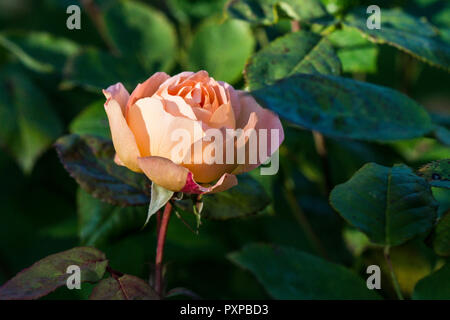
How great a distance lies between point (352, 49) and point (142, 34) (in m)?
0.36

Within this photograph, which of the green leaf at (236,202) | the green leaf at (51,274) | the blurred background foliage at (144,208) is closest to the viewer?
the green leaf at (51,274)

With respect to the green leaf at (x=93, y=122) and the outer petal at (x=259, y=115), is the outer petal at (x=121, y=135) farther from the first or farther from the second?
the green leaf at (x=93, y=122)

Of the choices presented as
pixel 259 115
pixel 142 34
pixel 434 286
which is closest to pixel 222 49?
pixel 142 34

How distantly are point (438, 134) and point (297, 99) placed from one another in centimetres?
19

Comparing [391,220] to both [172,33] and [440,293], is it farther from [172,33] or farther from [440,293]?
[172,33]

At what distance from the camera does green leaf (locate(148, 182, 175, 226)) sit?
478mm

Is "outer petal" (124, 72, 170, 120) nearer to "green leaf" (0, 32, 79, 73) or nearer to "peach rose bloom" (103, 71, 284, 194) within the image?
"peach rose bloom" (103, 71, 284, 194)

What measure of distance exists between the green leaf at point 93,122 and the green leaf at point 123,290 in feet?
1.03

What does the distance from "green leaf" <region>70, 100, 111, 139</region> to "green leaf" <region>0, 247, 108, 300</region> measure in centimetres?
28

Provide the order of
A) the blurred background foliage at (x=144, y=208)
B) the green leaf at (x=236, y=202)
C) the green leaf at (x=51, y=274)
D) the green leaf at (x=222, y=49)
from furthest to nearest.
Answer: the green leaf at (x=222, y=49)
the blurred background foliage at (x=144, y=208)
the green leaf at (x=236, y=202)
the green leaf at (x=51, y=274)

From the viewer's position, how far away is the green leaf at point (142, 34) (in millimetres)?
909

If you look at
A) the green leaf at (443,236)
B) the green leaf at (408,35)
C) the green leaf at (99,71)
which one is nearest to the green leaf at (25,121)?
the green leaf at (99,71)

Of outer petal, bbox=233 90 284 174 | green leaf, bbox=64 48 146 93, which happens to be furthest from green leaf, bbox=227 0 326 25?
Answer: green leaf, bbox=64 48 146 93

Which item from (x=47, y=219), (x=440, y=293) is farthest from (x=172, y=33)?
(x=440, y=293)
